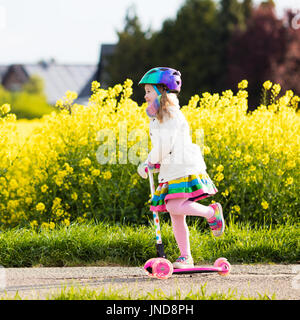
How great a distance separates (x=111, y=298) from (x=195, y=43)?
25958 mm

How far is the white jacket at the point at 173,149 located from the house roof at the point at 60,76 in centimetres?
6366

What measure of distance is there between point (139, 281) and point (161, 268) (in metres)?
0.18

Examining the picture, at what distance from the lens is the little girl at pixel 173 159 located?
400cm

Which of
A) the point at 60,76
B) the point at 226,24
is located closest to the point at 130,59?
the point at 226,24

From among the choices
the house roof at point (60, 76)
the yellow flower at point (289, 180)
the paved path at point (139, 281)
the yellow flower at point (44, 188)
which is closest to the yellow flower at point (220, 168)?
the yellow flower at point (289, 180)

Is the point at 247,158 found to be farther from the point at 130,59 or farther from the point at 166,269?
the point at 130,59

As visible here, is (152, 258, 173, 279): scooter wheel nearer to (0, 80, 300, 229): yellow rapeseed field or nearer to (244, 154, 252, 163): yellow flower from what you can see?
(0, 80, 300, 229): yellow rapeseed field

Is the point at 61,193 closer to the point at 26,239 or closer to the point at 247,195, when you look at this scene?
the point at 26,239

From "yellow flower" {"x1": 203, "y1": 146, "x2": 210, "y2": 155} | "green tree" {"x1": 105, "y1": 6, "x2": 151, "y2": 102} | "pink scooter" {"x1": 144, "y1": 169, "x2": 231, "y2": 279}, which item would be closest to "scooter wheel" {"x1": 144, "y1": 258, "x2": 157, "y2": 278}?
"pink scooter" {"x1": 144, "y1": 169, "x2": 231, "y2": 279}

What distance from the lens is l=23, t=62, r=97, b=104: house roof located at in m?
68.4

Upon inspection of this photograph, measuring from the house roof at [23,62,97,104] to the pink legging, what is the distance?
63.6 m

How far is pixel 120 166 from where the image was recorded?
5.82m

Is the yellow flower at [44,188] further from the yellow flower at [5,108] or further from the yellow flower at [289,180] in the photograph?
the yellow flower at [289,180]
